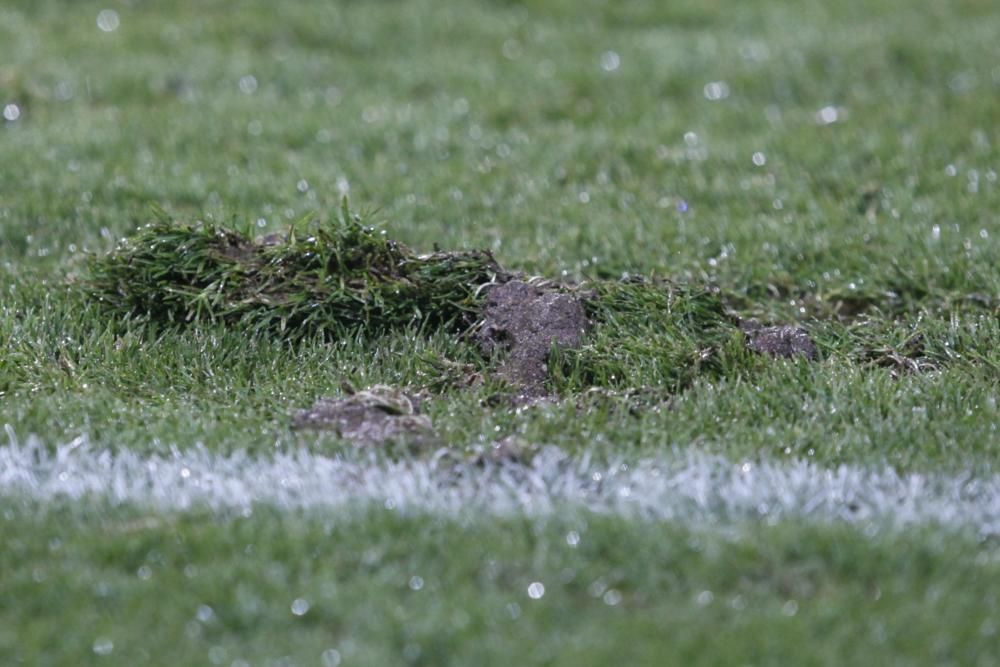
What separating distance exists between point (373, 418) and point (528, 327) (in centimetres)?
75

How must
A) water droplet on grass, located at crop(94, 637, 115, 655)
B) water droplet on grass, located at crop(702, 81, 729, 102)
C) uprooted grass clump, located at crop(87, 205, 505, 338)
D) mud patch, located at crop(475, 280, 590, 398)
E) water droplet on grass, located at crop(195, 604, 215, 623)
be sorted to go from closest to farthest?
water droplet on grass, located at crop(94, 637, 115, 655), water droplet on grass, located at crop(195, 604, 215, 623), mud patch, located at crop(475, 280, 590, 398), uprooted grass clump, located at crop(87, 205, 505, 338), water droplet on grass, located at crop(702, 81, 729, 102)

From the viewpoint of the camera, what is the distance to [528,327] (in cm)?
445

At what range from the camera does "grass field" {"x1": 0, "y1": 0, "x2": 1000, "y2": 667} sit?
9.71 feet

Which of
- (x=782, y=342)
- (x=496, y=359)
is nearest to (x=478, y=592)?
(x=496, y=359)

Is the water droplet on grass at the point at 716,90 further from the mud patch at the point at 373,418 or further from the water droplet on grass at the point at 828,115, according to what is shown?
the mud patch at the point at 373,418

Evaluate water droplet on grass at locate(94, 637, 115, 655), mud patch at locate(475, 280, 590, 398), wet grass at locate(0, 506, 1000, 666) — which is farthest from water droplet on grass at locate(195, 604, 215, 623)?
mud patch at locate(475, 280, 590, 398)

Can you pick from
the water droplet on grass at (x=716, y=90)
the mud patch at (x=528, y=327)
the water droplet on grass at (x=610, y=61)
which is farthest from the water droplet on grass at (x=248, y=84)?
the mud patch at (x=528, y=327)

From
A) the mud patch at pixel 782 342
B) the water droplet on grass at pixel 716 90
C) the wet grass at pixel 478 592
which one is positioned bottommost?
the water droplet on grass at pixel 716 90

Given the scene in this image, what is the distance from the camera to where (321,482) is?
11.8ft

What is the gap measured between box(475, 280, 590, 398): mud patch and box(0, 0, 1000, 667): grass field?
0.08 m

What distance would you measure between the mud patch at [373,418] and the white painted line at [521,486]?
13cm

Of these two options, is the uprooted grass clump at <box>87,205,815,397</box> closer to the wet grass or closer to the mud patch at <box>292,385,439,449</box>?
the mud patch at <box>292,385,439,449</box>

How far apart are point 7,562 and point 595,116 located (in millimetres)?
4763

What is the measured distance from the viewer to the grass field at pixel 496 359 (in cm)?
296
